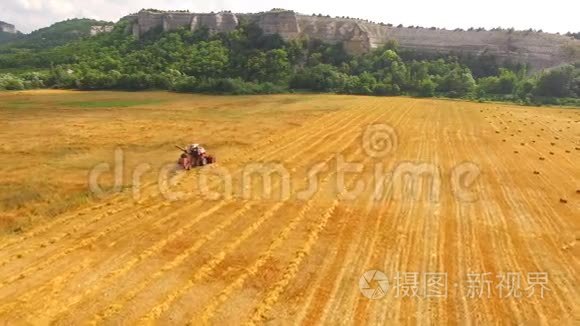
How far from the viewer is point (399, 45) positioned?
7638 centimetres

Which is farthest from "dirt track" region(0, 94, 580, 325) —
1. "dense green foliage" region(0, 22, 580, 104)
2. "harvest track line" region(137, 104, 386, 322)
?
"dense green foliage" region(0, 22, 580, 104)

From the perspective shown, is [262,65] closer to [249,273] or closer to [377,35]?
[377,35]

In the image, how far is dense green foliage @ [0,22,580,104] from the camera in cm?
5656

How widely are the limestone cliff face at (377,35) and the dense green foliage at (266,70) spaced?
2157 millimetres

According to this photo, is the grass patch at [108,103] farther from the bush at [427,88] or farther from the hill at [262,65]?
the bush at [427,88]

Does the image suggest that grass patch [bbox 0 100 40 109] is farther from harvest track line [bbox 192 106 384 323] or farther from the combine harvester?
harvest track line [bbox 192 106 384 323]

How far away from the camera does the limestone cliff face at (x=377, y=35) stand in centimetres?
6731

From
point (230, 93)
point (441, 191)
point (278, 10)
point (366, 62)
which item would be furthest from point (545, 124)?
point (278, 10)

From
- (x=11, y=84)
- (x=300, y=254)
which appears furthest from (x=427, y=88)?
(x=11, y=84)

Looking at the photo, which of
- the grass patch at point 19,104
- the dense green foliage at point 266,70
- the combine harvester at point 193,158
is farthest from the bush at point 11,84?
the combine harvester at point 193,158

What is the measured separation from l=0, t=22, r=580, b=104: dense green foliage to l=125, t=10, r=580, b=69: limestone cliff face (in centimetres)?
216

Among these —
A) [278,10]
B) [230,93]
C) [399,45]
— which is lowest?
[230,93]

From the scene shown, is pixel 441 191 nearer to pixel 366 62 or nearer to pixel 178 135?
pixel 178 135

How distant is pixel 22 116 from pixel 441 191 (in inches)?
1218
